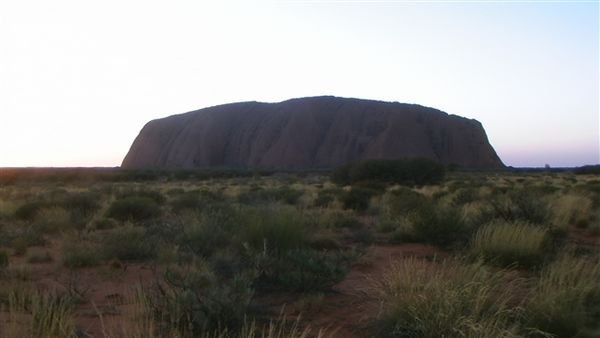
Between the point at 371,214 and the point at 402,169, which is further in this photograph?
the point at 402,169

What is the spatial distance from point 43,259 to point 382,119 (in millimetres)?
100202

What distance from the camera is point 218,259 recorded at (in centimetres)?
986

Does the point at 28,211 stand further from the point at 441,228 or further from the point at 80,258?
the point at 441,228

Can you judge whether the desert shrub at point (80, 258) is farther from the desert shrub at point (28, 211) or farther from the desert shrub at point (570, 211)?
the desert shrub at point (570, 211)

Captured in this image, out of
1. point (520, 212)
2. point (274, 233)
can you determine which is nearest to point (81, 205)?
point (274, 233)

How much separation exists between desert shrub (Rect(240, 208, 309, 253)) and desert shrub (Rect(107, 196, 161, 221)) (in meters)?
8.92

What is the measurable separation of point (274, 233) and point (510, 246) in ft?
12.1

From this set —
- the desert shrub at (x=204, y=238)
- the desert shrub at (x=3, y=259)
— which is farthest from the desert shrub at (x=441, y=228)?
the desert shrub at (x=3, y=259)

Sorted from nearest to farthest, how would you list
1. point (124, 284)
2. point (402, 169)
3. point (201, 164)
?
point (124, 284) < point (402, 169) < point (201, 164)

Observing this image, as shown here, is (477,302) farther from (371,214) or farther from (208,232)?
(371,214)

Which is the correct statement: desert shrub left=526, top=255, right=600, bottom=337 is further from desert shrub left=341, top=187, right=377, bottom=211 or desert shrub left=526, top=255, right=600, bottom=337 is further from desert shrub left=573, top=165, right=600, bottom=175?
desert shrub left=573, top=165, right=600, bottom=175

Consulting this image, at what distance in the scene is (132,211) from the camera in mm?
20156

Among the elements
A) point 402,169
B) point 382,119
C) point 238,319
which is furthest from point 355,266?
point 382,119

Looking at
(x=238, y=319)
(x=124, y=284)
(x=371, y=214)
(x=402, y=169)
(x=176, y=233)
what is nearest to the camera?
(x=238, y=319)
